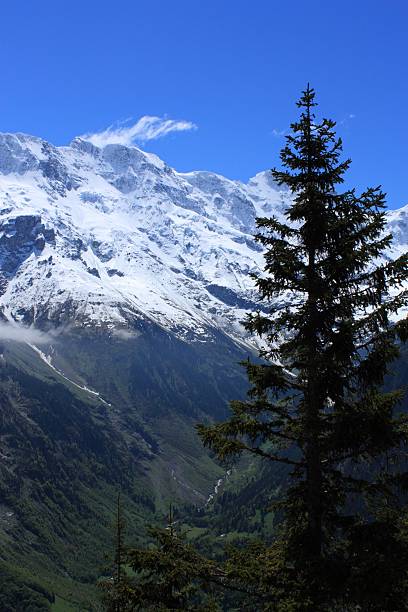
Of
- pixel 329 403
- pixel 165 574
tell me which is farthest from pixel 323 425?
pixel 165 574

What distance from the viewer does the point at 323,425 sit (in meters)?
21.6

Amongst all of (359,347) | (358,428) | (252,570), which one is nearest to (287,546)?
(252,570)

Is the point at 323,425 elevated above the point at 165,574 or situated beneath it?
elevated above

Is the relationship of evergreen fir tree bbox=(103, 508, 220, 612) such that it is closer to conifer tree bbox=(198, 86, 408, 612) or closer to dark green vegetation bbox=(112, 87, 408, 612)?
Answer: dark green vegetation bbox=(112, 87, 408, 612)

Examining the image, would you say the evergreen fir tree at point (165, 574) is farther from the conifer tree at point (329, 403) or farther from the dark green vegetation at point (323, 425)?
the conifer tree at point (329, 403)

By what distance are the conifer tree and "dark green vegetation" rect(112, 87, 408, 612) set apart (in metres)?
0.04

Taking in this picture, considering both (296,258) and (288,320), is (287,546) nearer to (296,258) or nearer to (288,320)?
(288,320)

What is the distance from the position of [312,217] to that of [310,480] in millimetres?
9818

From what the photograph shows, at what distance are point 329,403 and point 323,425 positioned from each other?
5.00ft

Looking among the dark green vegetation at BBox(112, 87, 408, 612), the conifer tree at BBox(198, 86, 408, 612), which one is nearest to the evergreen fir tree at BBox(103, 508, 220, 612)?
the dark green vegetation at BBox(112, 87, 408, 612)

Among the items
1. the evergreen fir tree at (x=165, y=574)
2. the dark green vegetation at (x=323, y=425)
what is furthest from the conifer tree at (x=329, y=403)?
the evergreen fir tree at (x=165, y=574)

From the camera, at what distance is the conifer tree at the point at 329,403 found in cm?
1986

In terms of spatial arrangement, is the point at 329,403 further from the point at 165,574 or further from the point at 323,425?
the point at 165,574

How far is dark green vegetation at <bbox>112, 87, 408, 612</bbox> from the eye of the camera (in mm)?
19988
